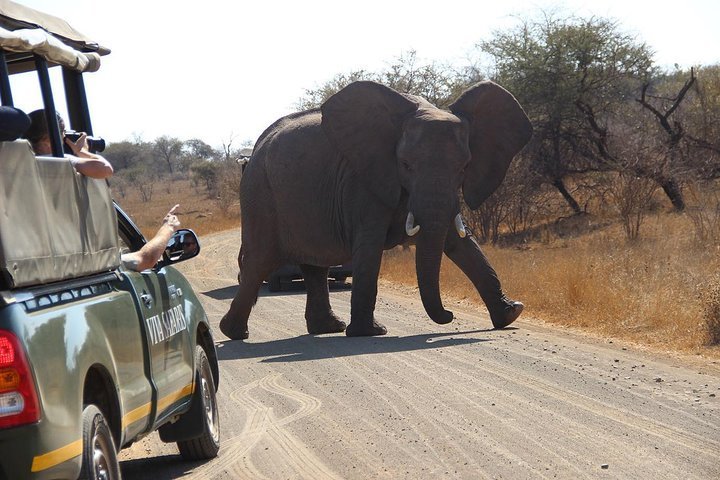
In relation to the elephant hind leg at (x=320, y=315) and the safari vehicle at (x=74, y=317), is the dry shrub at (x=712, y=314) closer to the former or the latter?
the elephant hind leg at (x=320, y=315)

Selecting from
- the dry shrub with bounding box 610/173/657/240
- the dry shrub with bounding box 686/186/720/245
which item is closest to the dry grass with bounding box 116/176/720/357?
the dry shrub with bounding box 686/186/720/245

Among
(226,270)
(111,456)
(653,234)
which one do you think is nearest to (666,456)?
(111,456)

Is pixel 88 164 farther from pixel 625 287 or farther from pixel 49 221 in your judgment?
pixel 625 287

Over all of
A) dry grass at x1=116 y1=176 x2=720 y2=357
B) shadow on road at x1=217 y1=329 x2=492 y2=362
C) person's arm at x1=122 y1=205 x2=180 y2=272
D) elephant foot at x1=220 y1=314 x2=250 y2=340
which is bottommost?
dry grass at x1=116 y1=176 x2=720 y2=357

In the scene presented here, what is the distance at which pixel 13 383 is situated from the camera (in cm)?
472

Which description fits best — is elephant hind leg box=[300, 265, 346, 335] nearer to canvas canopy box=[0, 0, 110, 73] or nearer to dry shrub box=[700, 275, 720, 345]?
dry shrub box=[700, 275, 720, 345]

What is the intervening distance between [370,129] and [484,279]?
2.57 m

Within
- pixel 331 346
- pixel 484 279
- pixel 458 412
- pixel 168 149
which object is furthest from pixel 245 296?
pixel 168 149

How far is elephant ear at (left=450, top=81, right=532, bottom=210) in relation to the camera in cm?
1670

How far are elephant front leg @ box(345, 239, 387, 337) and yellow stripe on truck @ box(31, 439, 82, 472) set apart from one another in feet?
33.0

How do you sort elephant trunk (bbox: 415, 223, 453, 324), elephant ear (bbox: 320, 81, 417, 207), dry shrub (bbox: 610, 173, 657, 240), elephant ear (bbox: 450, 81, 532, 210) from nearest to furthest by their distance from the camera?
elephant trunk (bbox: 415, 223, 453, 324) < elephant ear (bbox: 320, 81, 417, 207) < elephant ear (bbox: 450, 81, 532, 210) < dry shrub (bbox: 610, 173, 657, 240)

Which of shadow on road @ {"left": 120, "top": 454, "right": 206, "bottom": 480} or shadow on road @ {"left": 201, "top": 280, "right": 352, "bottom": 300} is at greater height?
shadow on road @ {"left": 120, "top": 454, "right": 206, "bottom": 480}

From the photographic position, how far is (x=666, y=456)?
24.2 feet

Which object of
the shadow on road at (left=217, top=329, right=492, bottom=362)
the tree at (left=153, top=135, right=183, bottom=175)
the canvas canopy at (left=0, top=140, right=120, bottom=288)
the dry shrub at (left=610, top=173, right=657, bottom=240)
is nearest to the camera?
the canvas canopy at (left=0, top=140, right=120, bottom=288)
